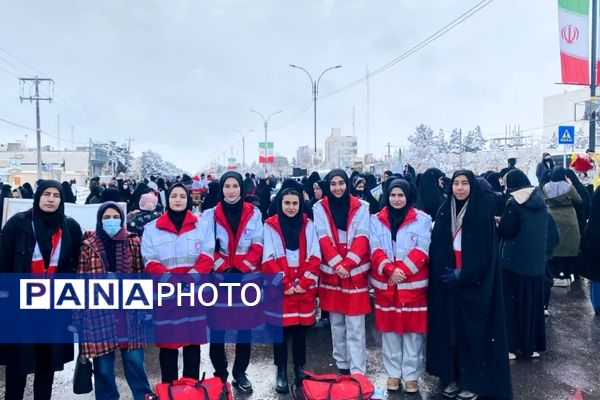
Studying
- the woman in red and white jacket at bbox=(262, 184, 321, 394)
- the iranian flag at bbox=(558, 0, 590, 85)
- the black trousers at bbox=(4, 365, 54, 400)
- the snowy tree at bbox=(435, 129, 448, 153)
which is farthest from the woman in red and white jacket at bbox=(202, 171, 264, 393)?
the snowy tree at bbox=(435, 129, 448, 153)

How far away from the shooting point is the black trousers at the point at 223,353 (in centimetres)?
454

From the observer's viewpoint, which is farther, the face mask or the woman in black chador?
the woman in black chador

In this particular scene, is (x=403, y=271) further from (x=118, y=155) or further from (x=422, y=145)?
(x=118, y=155)

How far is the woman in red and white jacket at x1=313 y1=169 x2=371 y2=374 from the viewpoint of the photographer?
448cm

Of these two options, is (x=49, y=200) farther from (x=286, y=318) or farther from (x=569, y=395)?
(x=569, y=395)

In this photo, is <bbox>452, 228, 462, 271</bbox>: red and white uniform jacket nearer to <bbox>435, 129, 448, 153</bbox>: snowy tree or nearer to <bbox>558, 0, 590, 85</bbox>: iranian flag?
<bbox>558, 0, 590, 85</bbox>: iranian flag

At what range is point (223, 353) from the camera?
459 cm

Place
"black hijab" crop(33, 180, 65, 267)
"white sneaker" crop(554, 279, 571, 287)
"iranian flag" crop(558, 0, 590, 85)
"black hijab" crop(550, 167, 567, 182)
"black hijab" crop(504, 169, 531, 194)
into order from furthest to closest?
"iranian flag" crop(558, 0, 590, 85) < "white sneaker" crop(554, 279, 571, 287) < "black hijab" crop(550, 167, 567, 182) < "black hijab" crop(504, 169, 531, 194) < "black hijab" crop(33, 180, 65, 267)

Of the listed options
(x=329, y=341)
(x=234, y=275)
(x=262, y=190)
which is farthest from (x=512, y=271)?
(x=262, y=190)

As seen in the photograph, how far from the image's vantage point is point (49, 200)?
3.85 metres

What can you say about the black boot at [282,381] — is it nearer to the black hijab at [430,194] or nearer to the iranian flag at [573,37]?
the black hijab at [430,194]

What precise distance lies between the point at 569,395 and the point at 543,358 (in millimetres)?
913

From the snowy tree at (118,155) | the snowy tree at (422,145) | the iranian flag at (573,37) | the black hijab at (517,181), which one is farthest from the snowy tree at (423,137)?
the black hijab at (517,181)

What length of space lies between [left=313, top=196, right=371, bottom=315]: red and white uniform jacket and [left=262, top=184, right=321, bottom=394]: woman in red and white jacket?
0.12 metres
